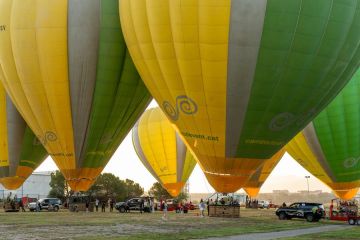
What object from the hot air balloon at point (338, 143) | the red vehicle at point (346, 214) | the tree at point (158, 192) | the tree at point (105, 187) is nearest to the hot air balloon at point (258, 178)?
the red vehicle at point (346, 214)

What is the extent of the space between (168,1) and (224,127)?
5489mm

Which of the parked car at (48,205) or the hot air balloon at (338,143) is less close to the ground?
the hot air balloon at (338,143)

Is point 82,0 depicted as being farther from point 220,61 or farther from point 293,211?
point 293,211

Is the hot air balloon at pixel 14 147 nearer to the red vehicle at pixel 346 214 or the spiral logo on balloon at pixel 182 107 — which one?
the spiral logo on balloon at pixel 182 107

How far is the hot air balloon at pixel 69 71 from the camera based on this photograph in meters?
26.0

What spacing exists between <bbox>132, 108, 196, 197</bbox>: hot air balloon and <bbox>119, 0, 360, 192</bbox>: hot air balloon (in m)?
21.5

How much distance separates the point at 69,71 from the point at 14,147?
10.9m

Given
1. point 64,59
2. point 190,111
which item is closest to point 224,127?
point 190,111

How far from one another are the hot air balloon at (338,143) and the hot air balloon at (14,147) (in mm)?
18386

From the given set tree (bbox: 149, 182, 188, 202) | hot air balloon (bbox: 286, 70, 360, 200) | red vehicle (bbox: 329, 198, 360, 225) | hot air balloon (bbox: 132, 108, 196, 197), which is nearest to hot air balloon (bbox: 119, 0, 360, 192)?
red vehicle (bbox: 329, 198, 360, 225)

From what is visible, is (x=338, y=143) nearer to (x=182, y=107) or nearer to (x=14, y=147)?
(x=182, y=107)

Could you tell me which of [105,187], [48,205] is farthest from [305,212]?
[105,187]

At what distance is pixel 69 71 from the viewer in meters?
26.3

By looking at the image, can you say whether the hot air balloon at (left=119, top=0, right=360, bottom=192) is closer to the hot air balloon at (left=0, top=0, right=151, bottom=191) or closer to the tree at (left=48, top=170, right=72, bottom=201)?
the hot air balloon at (left=0, top=0, right=151, bottom=191)
